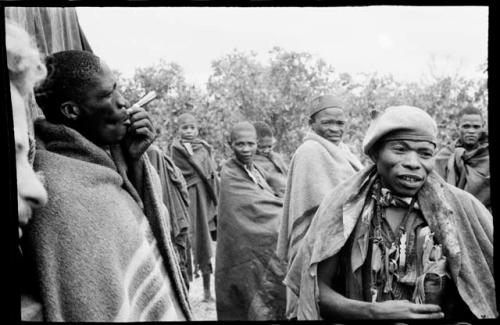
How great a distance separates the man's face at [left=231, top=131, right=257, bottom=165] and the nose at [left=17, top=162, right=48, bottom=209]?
3.40m

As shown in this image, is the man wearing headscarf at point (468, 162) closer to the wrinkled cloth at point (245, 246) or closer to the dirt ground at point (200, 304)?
the wrinkled cloth at point (245, 246)

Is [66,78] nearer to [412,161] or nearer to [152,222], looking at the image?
[152,222]

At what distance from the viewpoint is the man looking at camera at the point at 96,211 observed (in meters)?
2.27

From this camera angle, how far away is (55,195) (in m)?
2.31

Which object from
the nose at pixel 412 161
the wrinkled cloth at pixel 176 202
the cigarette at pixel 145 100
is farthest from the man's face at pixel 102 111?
the wrinkled cloth at pixel 176 202

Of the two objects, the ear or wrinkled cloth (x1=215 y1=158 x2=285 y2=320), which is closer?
the ear

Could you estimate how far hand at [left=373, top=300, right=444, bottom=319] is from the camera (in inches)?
103

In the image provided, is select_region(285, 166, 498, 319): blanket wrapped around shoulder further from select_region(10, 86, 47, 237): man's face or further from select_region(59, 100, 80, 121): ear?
select_region(10, 86, 47, 237): man's face

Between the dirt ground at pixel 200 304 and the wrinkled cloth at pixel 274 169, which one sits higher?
the wrinkled cloth at pixel 274 169

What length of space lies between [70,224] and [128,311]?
1.10ft

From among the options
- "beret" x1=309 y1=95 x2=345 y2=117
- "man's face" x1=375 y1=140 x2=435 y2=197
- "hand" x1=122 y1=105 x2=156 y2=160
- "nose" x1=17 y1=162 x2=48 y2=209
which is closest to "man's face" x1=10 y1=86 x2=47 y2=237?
"nose" x1=17 y1=162 x2=48 y2=209

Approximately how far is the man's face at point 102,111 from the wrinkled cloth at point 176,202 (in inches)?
154

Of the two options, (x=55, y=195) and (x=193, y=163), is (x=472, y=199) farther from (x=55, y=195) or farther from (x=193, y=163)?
(x=193, y=163)

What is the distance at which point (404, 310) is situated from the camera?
8.96 ft
